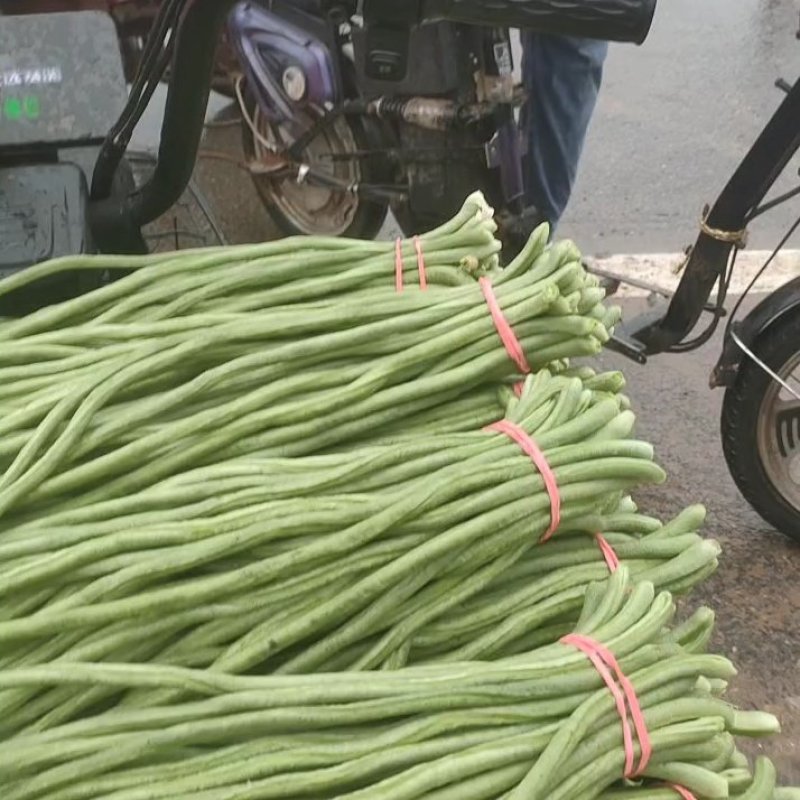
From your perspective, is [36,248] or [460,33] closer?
[36,248]

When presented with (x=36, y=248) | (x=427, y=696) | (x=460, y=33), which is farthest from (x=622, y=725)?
(x=460, y=33)

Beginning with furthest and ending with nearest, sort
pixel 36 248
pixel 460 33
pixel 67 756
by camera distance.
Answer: pixel 460 33 < pixel 36 248 < pixel 67 756

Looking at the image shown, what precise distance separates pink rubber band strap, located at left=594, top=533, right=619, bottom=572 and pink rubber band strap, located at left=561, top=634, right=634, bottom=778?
0.36 ft

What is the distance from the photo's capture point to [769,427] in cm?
220

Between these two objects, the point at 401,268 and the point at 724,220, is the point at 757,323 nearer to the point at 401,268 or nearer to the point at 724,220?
the point at 724,220

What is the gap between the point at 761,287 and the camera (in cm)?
335

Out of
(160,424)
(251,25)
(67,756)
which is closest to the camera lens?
(67,756)

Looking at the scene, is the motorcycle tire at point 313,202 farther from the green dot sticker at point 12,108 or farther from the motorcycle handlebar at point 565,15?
the motorcycle handlebar at point 565,15

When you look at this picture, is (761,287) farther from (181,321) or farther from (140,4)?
(181,321)

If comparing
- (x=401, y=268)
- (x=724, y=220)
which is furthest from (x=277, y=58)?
(x=401, y=268)

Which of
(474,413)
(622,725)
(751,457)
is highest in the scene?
(474,413)

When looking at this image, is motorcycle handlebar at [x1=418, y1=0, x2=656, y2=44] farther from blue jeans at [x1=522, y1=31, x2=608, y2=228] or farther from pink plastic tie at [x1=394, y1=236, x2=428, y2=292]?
blue jeans at [x1=522, y1=31, x2=608, y2=228]

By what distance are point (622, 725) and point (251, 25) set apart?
8.51 ft

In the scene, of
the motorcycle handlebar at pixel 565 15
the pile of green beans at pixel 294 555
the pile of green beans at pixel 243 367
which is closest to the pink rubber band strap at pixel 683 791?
the pile of green beans at pixel 294 555
